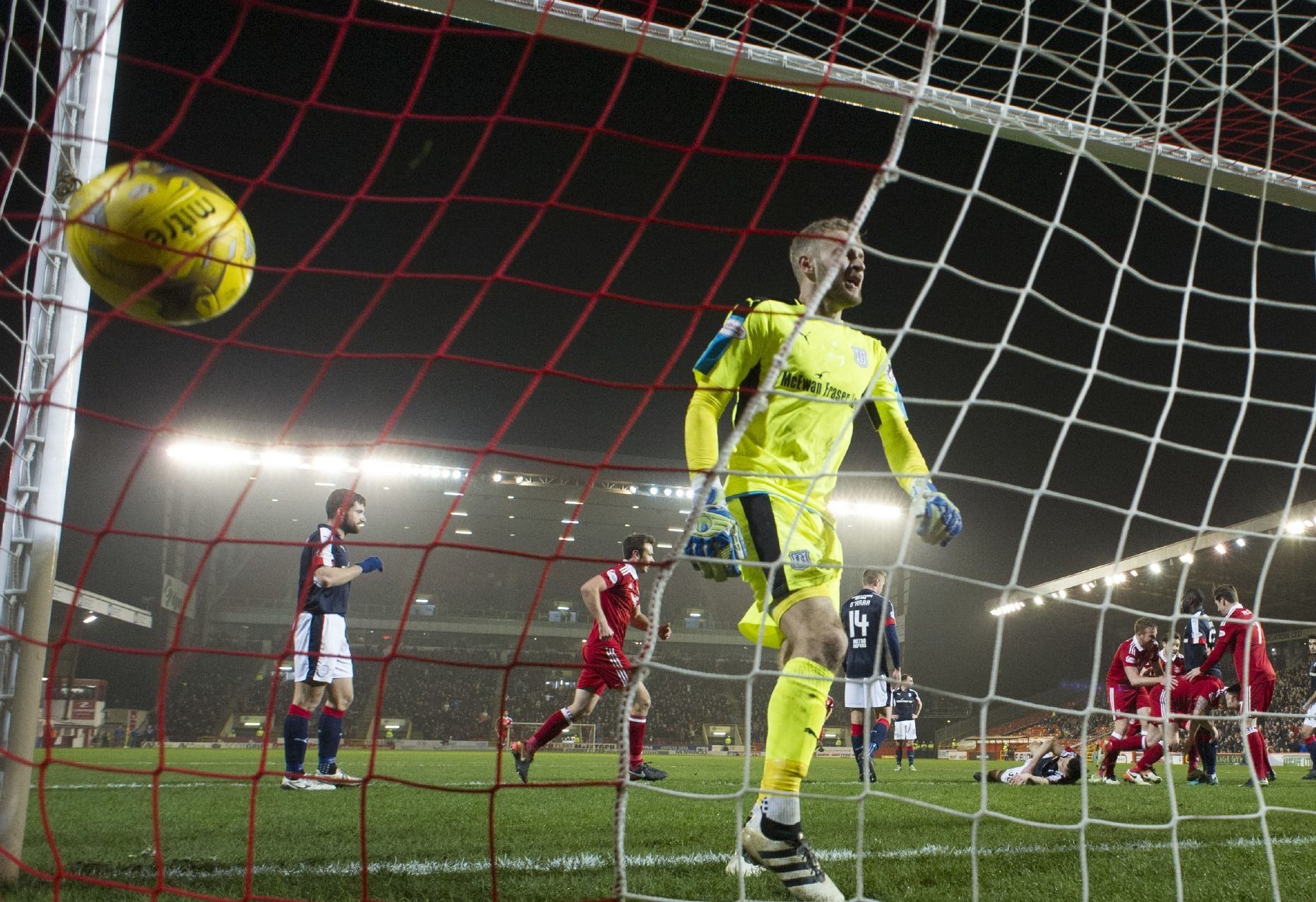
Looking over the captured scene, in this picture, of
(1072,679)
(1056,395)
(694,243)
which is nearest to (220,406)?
(694,243)

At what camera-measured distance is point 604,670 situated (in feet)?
19.4

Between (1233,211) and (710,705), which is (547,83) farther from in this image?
(710,705)

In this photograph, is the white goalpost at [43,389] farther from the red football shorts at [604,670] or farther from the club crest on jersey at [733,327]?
the red football shorts at [604,670]

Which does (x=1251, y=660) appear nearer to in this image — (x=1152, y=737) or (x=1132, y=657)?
(x=1132, y=657)

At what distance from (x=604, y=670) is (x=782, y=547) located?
3528 mm

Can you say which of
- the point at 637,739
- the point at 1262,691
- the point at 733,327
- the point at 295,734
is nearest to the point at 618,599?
the point at 637,739

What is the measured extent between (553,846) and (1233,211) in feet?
26.9

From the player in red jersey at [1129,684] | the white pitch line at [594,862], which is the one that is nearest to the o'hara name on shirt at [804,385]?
the white pitch line at [594,862]

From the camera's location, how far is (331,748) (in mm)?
5547

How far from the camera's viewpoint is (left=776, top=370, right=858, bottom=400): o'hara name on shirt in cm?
294

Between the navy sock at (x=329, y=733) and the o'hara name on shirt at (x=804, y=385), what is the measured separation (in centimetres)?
384

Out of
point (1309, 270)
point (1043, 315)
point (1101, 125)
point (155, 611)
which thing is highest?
point (1043, 315)

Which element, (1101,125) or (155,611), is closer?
(1101,125)

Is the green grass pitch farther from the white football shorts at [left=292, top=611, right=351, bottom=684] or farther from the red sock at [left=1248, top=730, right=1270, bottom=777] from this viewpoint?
the white football shorts at [left=292, top=611, right=351, bottom=684]
